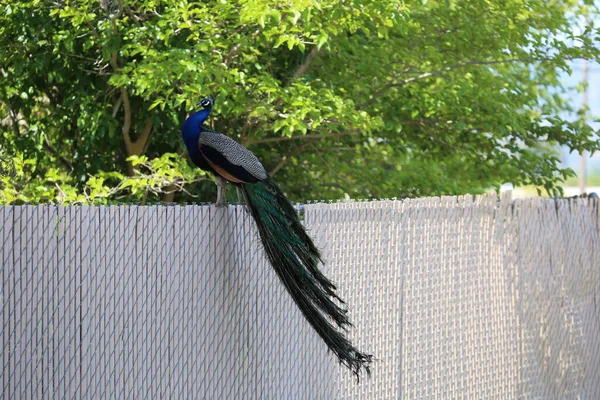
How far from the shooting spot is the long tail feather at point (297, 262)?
5215 millimetres

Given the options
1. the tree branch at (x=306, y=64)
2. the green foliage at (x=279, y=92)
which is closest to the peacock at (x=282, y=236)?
the green foliage at (x=279, y=92)

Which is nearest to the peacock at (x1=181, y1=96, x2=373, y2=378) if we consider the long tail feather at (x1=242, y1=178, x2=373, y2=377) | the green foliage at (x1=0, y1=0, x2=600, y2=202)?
the long tail feather at (x1=242, y1=178, x2=373, y2=377)

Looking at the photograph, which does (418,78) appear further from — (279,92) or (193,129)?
(193,129)

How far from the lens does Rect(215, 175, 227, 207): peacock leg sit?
206 inches

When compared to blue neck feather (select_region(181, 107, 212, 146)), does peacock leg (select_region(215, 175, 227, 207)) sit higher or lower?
lower

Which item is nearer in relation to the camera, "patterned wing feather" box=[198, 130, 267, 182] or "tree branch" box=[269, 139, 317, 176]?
"patterned wing feather" box=[198, 130, 267, 182]

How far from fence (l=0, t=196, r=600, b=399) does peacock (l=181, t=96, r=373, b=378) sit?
163 millimetres

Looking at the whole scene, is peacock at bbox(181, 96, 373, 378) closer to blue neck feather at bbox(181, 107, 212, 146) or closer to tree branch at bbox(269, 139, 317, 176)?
blue neck feather at bbox(181, 107, 212, 146)

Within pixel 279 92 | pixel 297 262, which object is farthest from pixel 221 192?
pixel 279 92

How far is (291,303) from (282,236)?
64 centimetres

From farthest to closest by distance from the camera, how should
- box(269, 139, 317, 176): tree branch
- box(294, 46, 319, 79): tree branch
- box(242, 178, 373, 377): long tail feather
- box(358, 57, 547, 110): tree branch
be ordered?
1. box(269, 139, 317, 176): tree branch
2. box(358, 57, 547, 110): tree branch
3. box(294, 46, 319, 79): tree branch
4. box(242, 178, 373, 377): long tail feather

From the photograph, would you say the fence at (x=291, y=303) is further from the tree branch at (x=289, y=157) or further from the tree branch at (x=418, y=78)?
the tree branch at (x=289, y=157)

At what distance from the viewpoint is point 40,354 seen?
4305 mm

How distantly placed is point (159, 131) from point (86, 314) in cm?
545
